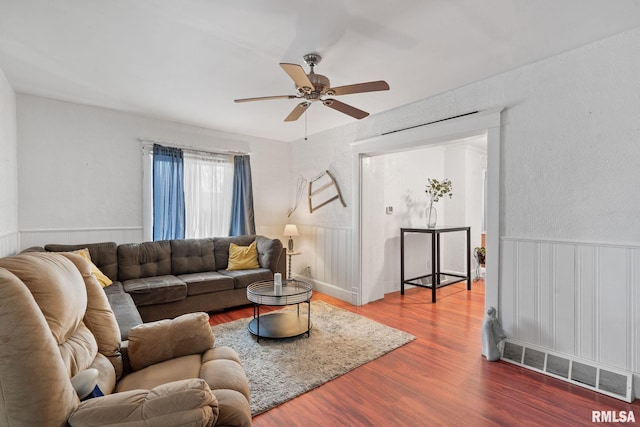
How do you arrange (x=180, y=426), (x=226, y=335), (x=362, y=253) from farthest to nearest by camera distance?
(x=362, y=253), (x=226, y=335), (x=180, y=426)

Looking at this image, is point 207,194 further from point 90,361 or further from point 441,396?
point 441,396

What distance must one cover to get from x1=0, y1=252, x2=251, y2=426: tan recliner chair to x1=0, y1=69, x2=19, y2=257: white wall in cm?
204

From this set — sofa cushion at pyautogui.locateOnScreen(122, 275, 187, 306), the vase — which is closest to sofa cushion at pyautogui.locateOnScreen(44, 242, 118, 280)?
sofa cushion at pyautogui.locateOnScreen(122, 275, 187, 306)

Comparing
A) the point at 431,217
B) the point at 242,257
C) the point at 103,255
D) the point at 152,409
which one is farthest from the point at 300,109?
the point at 431,217

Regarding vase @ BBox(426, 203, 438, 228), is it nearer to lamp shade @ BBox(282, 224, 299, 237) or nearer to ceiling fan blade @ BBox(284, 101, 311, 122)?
lamp shade @ BBox(282, 224, 299, 237)

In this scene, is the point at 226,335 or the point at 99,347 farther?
the point at 226,335

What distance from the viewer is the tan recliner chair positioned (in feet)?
3.14

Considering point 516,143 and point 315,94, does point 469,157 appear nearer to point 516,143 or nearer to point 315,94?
point 516,143

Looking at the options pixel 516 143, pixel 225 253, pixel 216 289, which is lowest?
pixel 216 289

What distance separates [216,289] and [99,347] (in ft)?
7.15

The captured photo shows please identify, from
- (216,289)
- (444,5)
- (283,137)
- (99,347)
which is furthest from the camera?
(283,137)

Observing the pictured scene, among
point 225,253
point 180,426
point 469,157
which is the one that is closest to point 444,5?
point 180,426

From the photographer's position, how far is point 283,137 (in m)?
5.23

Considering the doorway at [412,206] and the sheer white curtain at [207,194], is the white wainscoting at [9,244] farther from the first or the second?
the doorway at [412,206]
